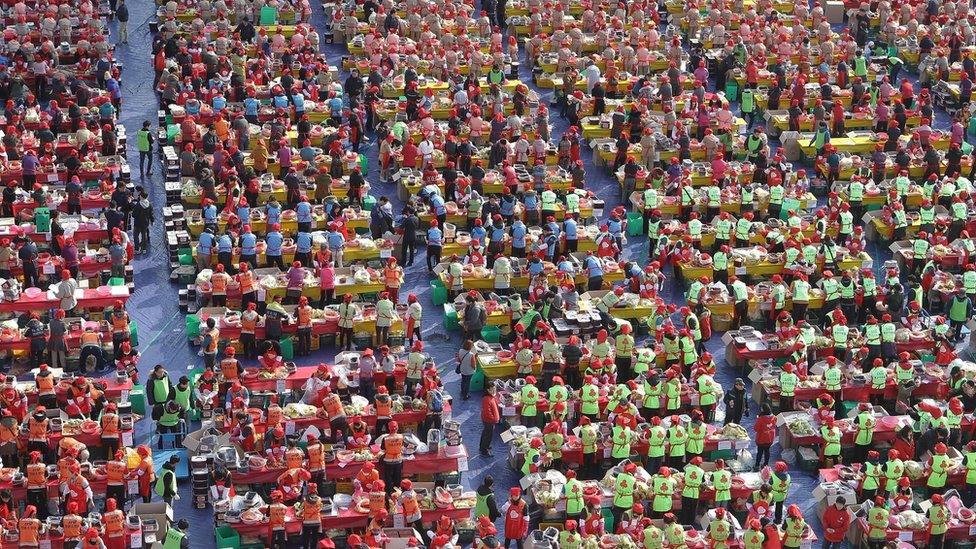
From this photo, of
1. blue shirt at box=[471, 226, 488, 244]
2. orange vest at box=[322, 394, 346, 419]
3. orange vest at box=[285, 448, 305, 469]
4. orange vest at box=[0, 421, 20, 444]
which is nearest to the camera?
orange vest at box=[285, 448, 305, 469]

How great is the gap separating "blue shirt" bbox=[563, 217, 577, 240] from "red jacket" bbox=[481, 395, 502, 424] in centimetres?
939

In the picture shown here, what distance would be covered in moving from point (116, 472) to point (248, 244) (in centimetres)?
1102

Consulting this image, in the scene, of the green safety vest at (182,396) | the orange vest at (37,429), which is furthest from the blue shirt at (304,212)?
the orange vest at (37,429)

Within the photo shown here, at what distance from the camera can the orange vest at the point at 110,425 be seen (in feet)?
130

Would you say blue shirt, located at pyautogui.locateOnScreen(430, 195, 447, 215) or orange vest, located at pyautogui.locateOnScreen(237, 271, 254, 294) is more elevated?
blue shirt, located at pyautogui.locateOnScreen(430, 195, 447, 215)

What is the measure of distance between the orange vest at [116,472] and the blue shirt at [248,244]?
10844mm

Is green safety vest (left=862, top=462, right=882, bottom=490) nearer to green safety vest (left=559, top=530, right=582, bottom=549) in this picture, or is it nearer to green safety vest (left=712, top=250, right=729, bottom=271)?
green safety vest (left=559, top=530, right=582, bottom=549)

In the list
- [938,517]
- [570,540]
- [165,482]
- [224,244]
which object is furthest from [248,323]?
[938,517]

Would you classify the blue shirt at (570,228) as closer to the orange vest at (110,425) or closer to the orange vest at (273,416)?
the orange vest at (273,416)

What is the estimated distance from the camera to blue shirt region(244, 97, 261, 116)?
56.8 metres

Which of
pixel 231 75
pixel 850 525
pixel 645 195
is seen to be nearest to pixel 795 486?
pixel 850 525

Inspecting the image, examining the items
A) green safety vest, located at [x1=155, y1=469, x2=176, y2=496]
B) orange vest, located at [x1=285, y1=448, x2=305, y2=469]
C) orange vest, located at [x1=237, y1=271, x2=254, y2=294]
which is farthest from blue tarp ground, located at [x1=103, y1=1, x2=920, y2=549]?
orange vest, located at [x1=285, y1=448, x2=305, y2=469]

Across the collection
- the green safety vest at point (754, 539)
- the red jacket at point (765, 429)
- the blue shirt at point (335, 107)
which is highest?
the blue shirt at point (335, 107)

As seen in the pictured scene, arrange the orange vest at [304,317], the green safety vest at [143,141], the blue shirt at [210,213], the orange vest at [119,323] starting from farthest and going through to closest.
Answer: the green safety vest at [143,141]
the blue shirt at [210,213]
the orange vest at [304,317]
the orange vest at [119,323]
